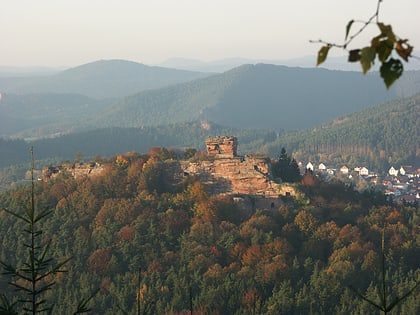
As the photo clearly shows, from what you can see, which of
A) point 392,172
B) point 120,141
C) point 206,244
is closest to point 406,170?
point 392,172

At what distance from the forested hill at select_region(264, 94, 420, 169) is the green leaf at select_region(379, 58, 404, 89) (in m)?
117

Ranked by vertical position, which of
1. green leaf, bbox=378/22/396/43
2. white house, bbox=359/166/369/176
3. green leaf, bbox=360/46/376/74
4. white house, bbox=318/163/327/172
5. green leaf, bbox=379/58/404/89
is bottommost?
white house, bbox=359/166/369/176

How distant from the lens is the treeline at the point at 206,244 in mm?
30609

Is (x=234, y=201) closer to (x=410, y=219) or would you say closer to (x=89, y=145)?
(x=410, y=219)

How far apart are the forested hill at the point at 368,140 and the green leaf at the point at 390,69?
117m

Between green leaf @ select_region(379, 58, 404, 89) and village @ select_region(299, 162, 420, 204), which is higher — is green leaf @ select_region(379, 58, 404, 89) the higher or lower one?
the higher one

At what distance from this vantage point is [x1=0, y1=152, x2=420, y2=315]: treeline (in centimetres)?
3061

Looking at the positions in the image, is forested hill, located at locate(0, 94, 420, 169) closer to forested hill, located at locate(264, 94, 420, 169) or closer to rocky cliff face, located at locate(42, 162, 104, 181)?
forested hill, located at locate(264, 94, 420, 169)

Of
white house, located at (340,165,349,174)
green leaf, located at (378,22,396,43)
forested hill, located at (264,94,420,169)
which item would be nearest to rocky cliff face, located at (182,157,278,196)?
green leaf, located at (378,22,396,43)

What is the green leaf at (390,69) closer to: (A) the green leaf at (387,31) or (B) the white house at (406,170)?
(A) the green leaf at (387,31)

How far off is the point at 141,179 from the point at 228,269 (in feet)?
28.3

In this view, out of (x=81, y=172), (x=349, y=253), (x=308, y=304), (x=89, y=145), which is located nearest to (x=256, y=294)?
(x=308, y=304)

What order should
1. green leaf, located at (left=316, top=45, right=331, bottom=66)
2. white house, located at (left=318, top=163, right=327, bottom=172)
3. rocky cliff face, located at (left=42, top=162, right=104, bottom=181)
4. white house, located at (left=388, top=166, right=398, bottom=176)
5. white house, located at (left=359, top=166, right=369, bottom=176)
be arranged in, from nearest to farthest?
green leaf, located at (left=316, top=45, right=331, bottom=66), rocky cliff face, located at (left=42, top=162, right=104, bottom=181), white house, located at (left=359, top=166, right=369, bottom=176), white house, located at (left=388, top=166, right=398, bottom=176), white house, located at (left=318, top=163, right=327, bottom=172)

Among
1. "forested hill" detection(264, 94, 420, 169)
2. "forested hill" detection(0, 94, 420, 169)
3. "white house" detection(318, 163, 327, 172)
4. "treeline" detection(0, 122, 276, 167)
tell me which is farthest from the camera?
"treeline" detection(0, 122, 276, 167)
